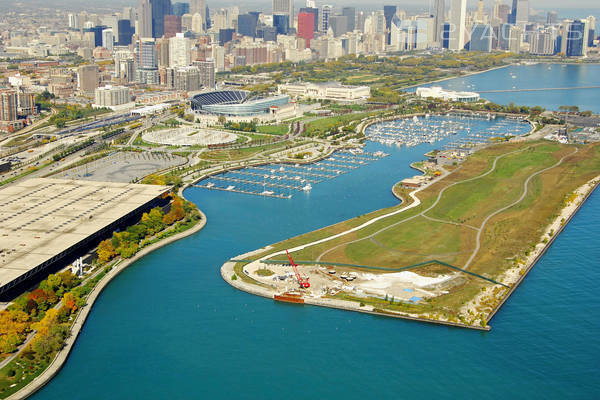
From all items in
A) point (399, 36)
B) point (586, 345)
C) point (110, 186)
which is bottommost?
point (586, 345)

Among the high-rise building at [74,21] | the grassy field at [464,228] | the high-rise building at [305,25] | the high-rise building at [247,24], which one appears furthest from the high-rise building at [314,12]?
the grassy field at [464,228]

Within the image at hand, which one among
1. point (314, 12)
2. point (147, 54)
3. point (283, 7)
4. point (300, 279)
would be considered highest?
point (283, 7)

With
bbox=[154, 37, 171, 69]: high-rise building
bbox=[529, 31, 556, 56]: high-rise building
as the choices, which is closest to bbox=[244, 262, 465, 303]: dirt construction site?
bbox=[154, 37, 171, 69]: high-rise building

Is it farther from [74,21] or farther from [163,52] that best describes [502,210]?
[74,21]

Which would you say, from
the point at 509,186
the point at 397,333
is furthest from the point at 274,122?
the point at 397,333

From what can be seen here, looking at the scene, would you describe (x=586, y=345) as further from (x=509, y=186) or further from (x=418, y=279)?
(x=509, y=186)

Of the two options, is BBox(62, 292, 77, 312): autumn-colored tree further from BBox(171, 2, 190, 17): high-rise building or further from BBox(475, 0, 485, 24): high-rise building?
BBox(171, 2, 190, 17): high-rise building

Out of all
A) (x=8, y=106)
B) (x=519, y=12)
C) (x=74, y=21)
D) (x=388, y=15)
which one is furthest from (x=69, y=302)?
(x=519, y=12)
